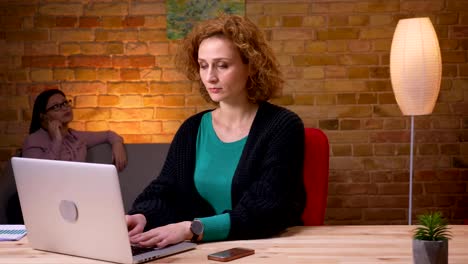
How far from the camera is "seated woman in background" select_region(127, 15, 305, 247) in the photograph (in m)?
2.12

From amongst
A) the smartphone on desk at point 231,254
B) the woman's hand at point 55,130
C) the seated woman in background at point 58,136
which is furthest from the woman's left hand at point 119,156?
the smartphone on desk at point 231,254

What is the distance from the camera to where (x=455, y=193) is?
15.2 feet

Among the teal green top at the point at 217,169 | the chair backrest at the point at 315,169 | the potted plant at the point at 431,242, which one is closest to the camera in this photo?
the potted plant at the point at 431,242

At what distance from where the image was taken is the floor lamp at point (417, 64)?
380 cm

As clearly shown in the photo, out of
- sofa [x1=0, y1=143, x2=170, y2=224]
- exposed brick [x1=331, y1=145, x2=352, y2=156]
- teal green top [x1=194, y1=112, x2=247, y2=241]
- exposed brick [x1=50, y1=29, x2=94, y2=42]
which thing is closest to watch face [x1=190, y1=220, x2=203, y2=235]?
teal green top [x1=194, y1=112, x2=247, y2=241]

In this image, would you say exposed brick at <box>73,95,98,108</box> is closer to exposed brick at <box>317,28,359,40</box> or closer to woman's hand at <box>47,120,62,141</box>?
woman's hand at <box>47,120,62,141</box>

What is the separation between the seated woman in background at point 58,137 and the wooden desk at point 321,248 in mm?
2373

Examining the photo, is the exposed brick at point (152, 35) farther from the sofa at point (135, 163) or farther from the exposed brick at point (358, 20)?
the exposed brick at point (358, 20)

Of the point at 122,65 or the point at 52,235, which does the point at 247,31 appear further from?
the point at 122,65

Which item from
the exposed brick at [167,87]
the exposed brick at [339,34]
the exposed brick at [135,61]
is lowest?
the exposed brick at [167,87]

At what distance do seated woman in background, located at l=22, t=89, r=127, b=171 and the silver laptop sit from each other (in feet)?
8.28

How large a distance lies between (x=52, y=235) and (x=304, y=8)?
10.4 feet

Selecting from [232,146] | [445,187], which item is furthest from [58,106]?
[445,187]

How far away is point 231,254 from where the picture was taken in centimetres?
168
